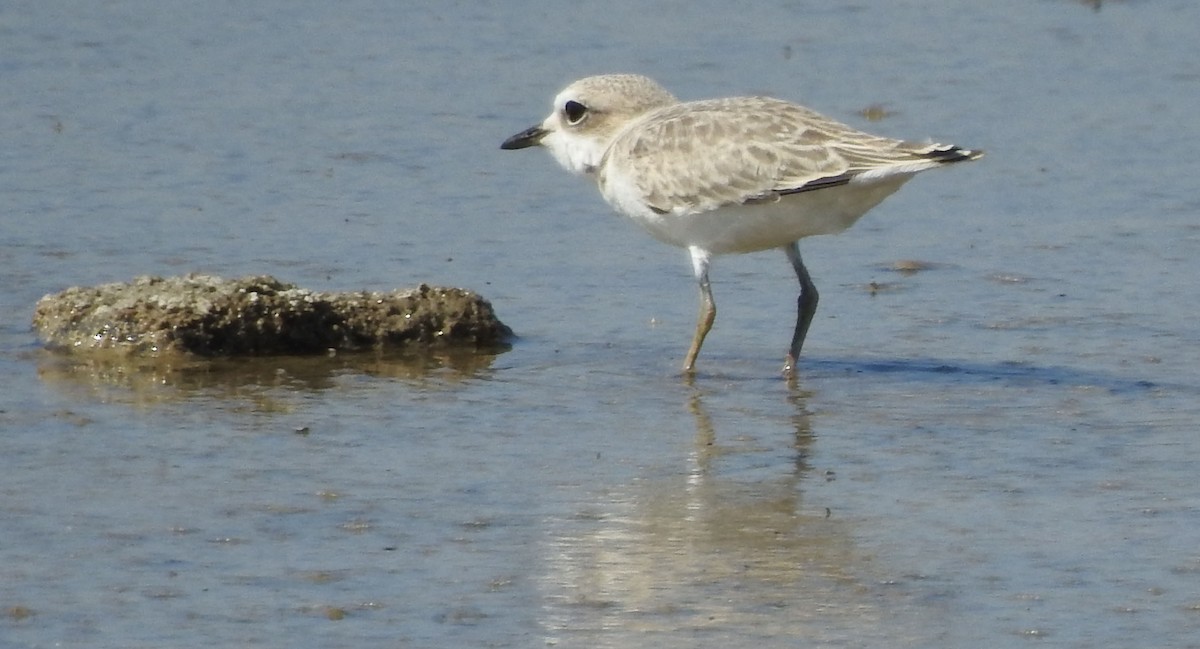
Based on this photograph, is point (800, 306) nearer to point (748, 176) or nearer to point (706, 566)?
point (748, 176)

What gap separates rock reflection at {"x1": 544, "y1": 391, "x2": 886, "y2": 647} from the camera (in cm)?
514

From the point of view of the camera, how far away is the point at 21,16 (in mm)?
14078

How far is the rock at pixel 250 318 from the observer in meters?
8.08

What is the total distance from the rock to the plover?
84cm

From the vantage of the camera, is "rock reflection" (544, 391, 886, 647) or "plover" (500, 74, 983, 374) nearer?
"rock reflection" (544, 391, 886, 647)

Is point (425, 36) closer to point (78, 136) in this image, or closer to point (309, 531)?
point (78, 136)

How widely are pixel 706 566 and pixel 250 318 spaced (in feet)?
10.0

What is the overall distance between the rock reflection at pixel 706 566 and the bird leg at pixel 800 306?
1439mm

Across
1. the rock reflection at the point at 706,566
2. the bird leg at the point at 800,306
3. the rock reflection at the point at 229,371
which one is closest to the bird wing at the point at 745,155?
the bird leg at the point at 800,306

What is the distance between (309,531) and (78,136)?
20.3 feet

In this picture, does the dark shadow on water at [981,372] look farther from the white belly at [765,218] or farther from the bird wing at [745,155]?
the bird wing at [745,155]

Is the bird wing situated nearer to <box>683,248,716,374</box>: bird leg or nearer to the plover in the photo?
the plover

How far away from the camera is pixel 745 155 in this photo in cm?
832

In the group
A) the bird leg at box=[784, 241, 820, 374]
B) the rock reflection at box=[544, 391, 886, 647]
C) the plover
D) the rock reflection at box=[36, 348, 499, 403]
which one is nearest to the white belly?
the plover
